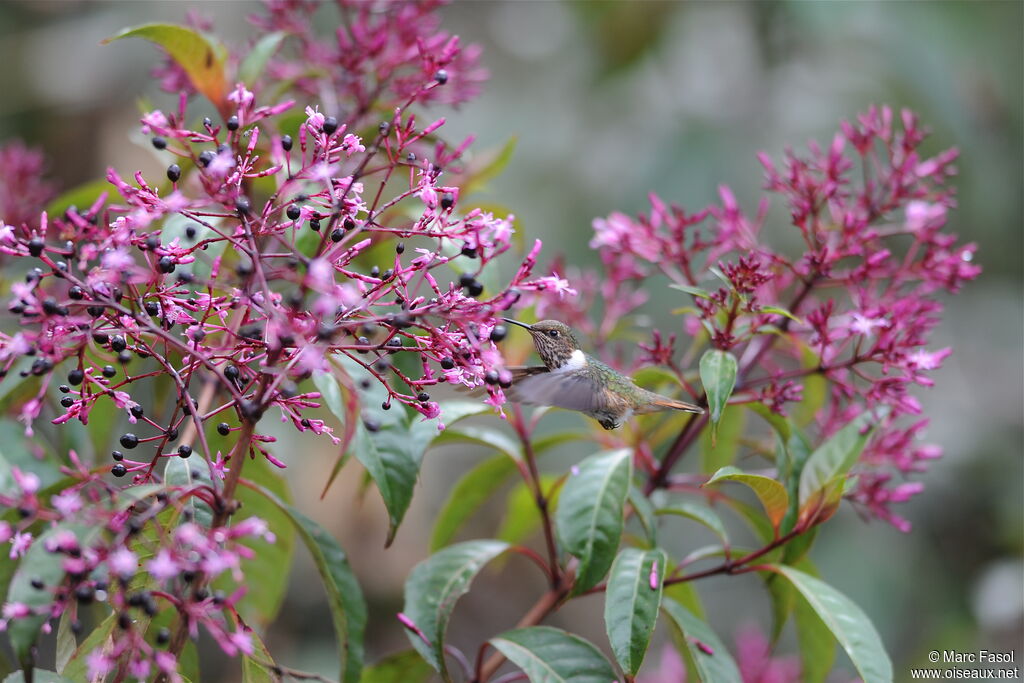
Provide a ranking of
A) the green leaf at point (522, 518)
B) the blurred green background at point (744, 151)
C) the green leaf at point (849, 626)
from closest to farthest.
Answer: the green leaf at point (849, 626) < the green leaf at point (522, 518) < the blurred green background at point (744, 151)

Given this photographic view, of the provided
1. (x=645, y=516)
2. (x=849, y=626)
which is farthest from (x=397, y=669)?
(x=849, y=626)

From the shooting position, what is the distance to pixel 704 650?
155 cm

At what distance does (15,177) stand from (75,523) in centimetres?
151

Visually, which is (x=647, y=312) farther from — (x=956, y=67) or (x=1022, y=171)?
(x=1022, y=171)

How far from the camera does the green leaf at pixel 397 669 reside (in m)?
1.73

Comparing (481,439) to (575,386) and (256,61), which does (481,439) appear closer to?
(575,386)

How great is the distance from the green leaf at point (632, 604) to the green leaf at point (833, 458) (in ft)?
1.03

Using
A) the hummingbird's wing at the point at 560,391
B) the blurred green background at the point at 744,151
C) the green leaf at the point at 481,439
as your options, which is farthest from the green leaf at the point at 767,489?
the blurred green background at the point at 744,151

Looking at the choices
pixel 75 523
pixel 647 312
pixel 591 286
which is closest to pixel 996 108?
pixel 647 312

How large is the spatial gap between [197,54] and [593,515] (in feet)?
3.76

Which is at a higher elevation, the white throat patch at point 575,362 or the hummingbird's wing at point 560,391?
the white throat patch at point 575,362

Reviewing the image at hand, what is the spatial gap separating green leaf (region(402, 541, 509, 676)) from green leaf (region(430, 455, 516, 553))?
28 cm

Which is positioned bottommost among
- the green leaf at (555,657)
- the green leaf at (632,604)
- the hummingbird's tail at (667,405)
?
the green leaf at (555,657)

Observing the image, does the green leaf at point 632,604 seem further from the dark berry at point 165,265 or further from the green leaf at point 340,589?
the dark berry at point 165,265
